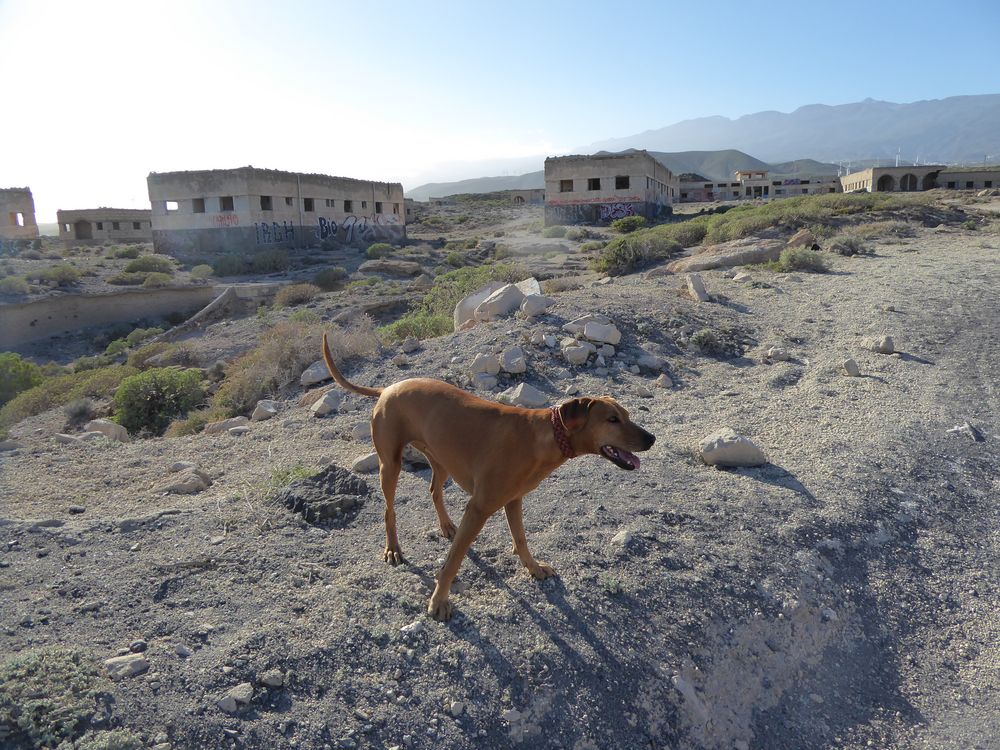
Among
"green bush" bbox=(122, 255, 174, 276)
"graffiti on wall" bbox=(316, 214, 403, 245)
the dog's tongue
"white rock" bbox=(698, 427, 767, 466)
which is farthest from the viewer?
"graffiti on wall" bbox=(316, 214, 403, 245)

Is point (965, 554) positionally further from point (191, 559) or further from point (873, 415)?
point (191, 559)

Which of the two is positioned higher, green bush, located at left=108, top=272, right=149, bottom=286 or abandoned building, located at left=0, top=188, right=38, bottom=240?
abandoned building, located at left=0, top=188, right=38, bottom=240

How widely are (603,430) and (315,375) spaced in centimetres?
576

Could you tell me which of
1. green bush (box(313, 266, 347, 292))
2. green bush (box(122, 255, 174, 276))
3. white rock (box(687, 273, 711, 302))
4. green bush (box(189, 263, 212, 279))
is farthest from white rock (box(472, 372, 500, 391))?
green bush (box(122, 255, 174, 276))

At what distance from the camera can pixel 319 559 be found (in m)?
3.74

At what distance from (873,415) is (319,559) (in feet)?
16.2

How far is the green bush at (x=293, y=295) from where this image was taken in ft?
59.8

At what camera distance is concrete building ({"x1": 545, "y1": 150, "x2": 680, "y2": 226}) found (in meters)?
34.8

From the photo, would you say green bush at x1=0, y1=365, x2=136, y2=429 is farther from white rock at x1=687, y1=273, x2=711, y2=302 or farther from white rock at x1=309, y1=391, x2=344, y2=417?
white rock at x1=687, y1=273, x2=711, y2=302

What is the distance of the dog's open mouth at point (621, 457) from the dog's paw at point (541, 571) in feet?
2.97

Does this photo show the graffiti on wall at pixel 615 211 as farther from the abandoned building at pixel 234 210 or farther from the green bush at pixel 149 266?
the green bush at pixel 149 266

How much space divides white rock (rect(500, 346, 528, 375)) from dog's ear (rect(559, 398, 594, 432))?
4041 millimetres

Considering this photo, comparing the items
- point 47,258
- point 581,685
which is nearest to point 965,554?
point 581,685

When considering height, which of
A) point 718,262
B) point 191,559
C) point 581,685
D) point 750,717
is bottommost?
point 750,717
